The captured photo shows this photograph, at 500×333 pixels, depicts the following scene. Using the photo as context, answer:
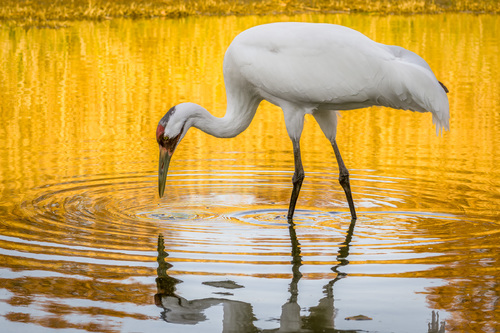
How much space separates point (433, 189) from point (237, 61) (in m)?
2.13

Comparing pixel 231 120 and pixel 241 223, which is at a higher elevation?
pixel 231 120

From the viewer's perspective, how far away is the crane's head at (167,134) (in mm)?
7137

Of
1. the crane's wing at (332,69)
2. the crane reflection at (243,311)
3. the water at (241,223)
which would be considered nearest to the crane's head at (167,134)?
the water at (241,223)

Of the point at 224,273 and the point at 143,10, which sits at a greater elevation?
the point at 143,10

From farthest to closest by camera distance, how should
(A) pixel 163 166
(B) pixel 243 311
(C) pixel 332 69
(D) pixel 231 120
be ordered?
1. (D) pixel 231 120
2. (A) pixel 163 166
3. (C) pixel 332 69
4. (B) pixel 243 311

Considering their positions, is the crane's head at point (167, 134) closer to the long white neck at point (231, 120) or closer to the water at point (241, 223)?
the long white neck at point (231, 120)

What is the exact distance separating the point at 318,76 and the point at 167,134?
1.19m

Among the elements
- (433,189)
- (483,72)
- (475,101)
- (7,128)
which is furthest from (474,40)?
(433,189)

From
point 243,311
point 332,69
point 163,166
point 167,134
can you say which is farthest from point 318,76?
point 243,311

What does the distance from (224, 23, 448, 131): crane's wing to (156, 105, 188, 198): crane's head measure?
59cm

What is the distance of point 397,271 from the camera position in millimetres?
5625

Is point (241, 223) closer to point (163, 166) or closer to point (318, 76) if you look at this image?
point (163, 166)

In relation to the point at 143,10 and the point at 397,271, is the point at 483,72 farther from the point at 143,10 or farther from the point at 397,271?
the point at 143,10

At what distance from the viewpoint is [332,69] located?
22.9ft
